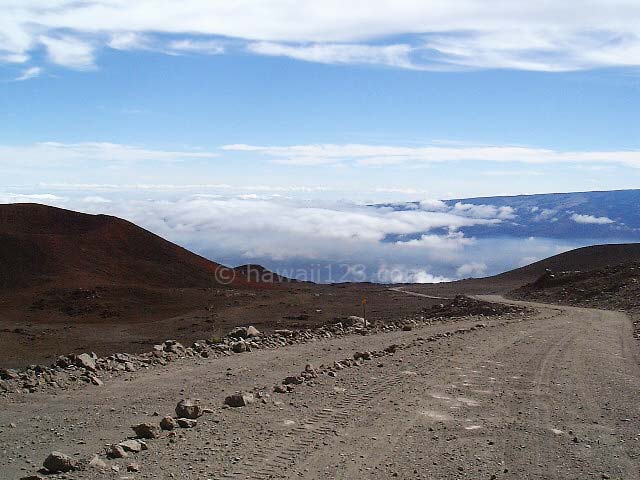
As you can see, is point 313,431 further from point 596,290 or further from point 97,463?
point 596,290

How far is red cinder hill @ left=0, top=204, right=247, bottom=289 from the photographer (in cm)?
4116

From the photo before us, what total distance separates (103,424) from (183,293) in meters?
29.1

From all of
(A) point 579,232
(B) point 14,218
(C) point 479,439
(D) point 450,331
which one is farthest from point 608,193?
(C) point 479,439

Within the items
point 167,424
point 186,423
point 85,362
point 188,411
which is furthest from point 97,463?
point 85,362

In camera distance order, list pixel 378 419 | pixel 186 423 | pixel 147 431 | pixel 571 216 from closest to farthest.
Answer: pixel 147 431
pixel 186 423
pixel 378 419
pixel 571 216

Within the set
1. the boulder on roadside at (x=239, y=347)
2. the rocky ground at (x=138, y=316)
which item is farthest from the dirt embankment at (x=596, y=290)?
the boulder on roadside at (x=239, y=347)

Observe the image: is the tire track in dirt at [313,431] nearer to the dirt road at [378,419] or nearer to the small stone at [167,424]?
the dirt road at [378,419]

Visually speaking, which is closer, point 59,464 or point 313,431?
point 59,464

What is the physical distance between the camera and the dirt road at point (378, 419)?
659 centimetres

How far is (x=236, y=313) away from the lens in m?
30.4

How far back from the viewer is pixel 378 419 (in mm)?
8266

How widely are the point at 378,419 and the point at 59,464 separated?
3.69 m

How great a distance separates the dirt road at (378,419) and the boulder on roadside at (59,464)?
0.18 meters

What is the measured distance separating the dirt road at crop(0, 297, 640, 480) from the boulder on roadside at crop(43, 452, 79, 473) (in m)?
0.18
